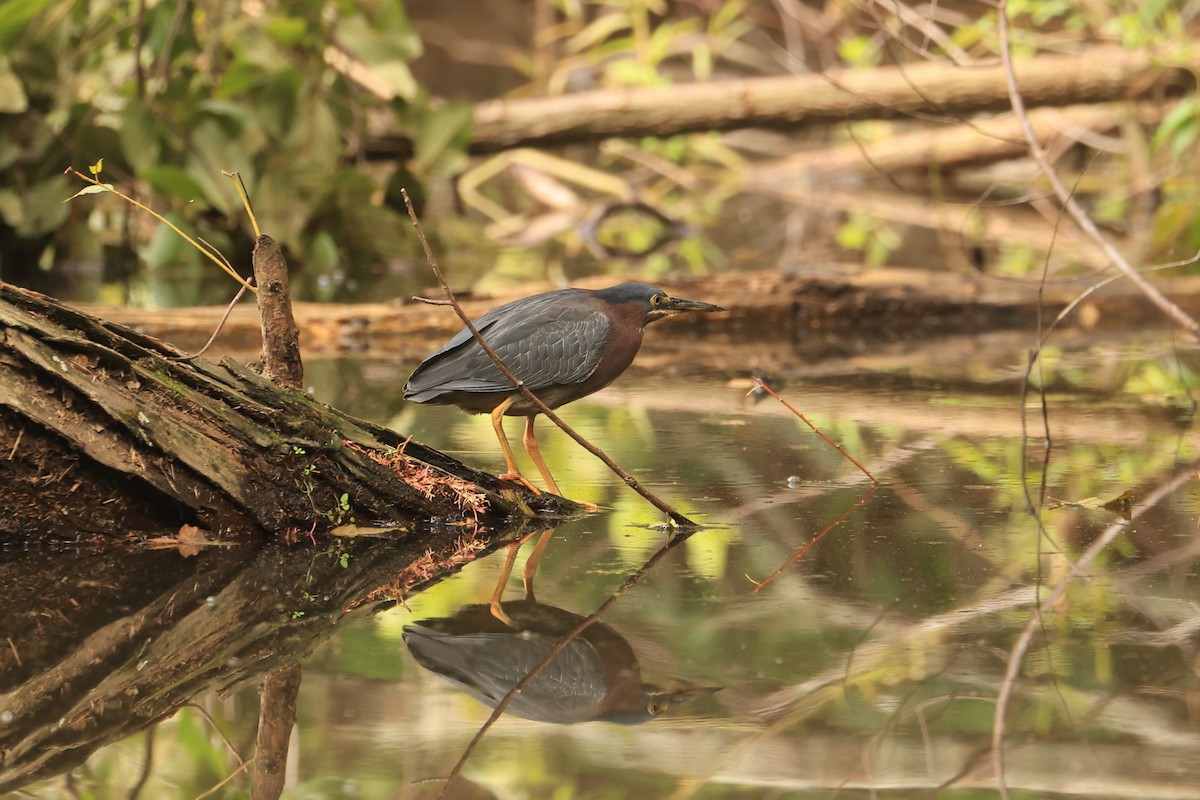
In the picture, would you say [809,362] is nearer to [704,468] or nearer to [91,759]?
[704,468]

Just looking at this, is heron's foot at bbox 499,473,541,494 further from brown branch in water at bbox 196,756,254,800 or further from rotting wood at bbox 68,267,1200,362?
rotting wood at bbox 68,267,1200,362

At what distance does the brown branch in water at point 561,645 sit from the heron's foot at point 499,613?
150 millimetres

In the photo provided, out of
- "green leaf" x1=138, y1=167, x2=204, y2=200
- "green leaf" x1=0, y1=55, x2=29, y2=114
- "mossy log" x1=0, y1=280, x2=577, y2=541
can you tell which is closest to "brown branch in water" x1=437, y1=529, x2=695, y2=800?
"mossy log" x1=0, y1=280, x2=577, y2=541

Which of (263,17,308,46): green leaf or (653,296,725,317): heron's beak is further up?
(263,17,308,46): green leaf

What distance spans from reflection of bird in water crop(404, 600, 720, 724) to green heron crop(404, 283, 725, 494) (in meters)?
0.96

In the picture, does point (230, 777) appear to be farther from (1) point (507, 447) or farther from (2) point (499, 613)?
(1) point (507, 447)

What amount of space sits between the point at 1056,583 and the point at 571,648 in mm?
1132

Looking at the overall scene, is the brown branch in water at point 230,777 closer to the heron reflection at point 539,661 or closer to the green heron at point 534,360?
the heron reflection at point 539,661

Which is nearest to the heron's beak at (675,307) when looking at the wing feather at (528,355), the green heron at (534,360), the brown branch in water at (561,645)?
the green heron at (534,360)

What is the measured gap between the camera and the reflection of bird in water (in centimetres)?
269

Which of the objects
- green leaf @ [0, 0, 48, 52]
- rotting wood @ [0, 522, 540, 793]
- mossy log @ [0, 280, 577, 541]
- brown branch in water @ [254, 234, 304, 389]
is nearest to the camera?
rotting wood @ [0, 522, 540, 793]

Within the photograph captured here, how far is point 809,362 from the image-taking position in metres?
6.62

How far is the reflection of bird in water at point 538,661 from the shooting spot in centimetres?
269

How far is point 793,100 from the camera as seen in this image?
11.5 metres
